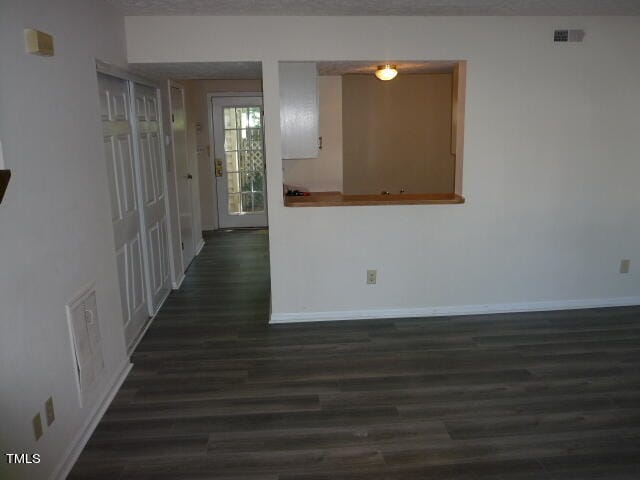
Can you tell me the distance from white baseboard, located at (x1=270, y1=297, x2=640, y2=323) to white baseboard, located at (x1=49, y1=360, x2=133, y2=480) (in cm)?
136

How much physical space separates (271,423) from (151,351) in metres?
1.34

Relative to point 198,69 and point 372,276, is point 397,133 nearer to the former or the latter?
point 372,276

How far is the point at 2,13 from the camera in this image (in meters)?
2.03

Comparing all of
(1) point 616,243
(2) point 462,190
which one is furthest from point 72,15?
(1) point 616,243

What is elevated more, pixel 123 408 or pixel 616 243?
pixel 616 243

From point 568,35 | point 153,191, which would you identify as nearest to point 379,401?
point 153,191

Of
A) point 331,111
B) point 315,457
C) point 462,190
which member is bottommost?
point 315,457

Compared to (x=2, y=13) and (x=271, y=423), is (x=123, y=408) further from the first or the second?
(x=2, y=13)

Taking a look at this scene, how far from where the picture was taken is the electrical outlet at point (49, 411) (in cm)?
226

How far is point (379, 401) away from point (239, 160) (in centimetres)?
552

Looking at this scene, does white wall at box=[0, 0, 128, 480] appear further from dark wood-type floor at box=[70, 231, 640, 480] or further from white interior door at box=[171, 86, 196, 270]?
white interior door at box=[171, 86, 196, 270]

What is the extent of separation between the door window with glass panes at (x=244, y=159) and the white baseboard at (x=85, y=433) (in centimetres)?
487

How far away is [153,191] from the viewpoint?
446 centimetres

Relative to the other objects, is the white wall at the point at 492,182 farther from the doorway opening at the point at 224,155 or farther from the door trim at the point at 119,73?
the doorway opening at the point at 224,155
